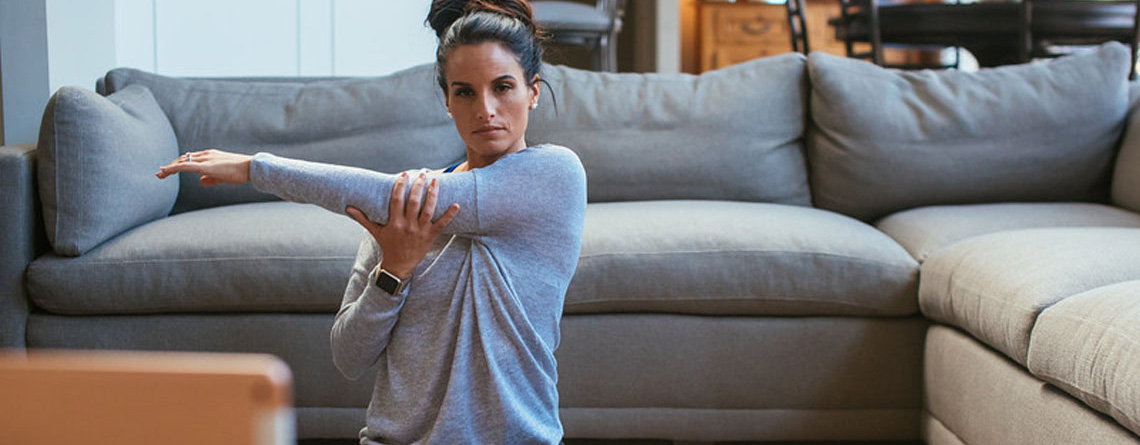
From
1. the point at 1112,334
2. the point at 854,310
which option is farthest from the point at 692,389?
the point at 1112,334

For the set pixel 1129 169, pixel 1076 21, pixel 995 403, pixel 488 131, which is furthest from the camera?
pixel 1076 21

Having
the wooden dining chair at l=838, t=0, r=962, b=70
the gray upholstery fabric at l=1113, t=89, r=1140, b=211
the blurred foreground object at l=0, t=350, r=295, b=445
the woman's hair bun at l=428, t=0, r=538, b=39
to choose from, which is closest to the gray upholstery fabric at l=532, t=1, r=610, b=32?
the wooden dining chair at l=838, t=0, r=962, b=70

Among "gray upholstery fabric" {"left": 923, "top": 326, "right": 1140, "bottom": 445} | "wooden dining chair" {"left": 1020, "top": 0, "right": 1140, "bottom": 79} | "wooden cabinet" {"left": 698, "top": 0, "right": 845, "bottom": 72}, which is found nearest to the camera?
"gray upholstery fabric" {"left": 923, "top": 326, "right": 1140, "bottom": 445}

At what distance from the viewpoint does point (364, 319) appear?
1133mm

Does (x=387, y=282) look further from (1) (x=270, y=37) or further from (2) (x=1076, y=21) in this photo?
(2) (x=1076, y=21)

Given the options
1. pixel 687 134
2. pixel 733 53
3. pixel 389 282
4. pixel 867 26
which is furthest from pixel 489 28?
pixel 733 53

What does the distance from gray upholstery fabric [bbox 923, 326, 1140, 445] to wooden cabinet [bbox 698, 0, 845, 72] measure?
178 inches

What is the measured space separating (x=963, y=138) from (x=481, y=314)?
1.67 meters

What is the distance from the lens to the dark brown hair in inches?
44.9

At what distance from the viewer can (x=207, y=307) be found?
1890mm

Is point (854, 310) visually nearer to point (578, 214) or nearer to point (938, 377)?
point (938, 377)

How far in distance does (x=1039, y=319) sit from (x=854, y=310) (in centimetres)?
49

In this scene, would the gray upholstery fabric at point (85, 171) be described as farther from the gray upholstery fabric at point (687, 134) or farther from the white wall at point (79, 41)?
the gray upholstery fabric at point (687, 134)

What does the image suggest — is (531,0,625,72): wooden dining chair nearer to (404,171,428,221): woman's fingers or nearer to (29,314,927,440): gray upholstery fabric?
(29,314,927,440): gray upholstery fabric
